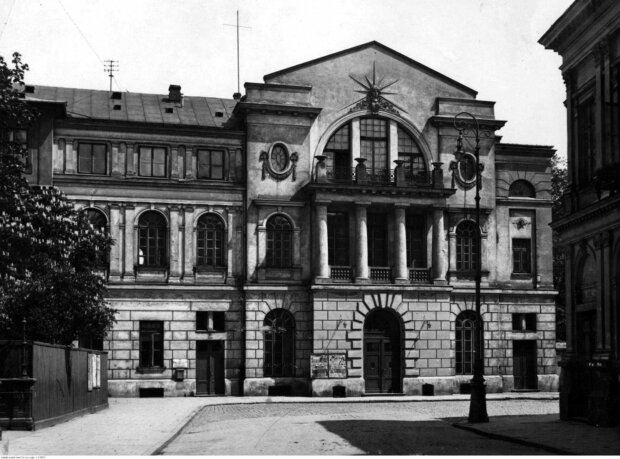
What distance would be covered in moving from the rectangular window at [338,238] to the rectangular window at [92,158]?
11.5 meters

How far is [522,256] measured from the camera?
171 feet

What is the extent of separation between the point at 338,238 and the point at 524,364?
12097 millimetres

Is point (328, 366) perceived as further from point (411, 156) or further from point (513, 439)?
point (513, 439)

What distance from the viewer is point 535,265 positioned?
5209 cm

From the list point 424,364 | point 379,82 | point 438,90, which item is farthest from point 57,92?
point 424,364

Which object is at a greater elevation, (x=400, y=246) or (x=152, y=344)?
(x=400, y=246)

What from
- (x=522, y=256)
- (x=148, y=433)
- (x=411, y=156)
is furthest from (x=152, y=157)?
(x=148, y=433)

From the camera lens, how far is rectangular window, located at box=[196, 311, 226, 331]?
47938 millimetres

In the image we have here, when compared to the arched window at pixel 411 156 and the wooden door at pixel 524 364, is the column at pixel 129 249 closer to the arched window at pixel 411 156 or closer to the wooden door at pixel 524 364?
the arched window at pixel 411 156

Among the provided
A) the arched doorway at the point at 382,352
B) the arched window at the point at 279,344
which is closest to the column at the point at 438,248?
the arched doorway at the point at 382,352

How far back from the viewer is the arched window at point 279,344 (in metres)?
48.2

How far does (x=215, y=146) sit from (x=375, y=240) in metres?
9.39

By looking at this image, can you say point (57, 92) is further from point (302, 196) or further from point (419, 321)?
point (419, 321)

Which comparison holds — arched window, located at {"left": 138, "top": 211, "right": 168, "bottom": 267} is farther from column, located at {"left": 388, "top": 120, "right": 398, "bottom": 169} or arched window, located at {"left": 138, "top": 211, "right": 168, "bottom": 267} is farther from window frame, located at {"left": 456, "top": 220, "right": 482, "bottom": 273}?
window frame, located at {"left": 456, "top": 220, "right": 482, "bottom": 273}
